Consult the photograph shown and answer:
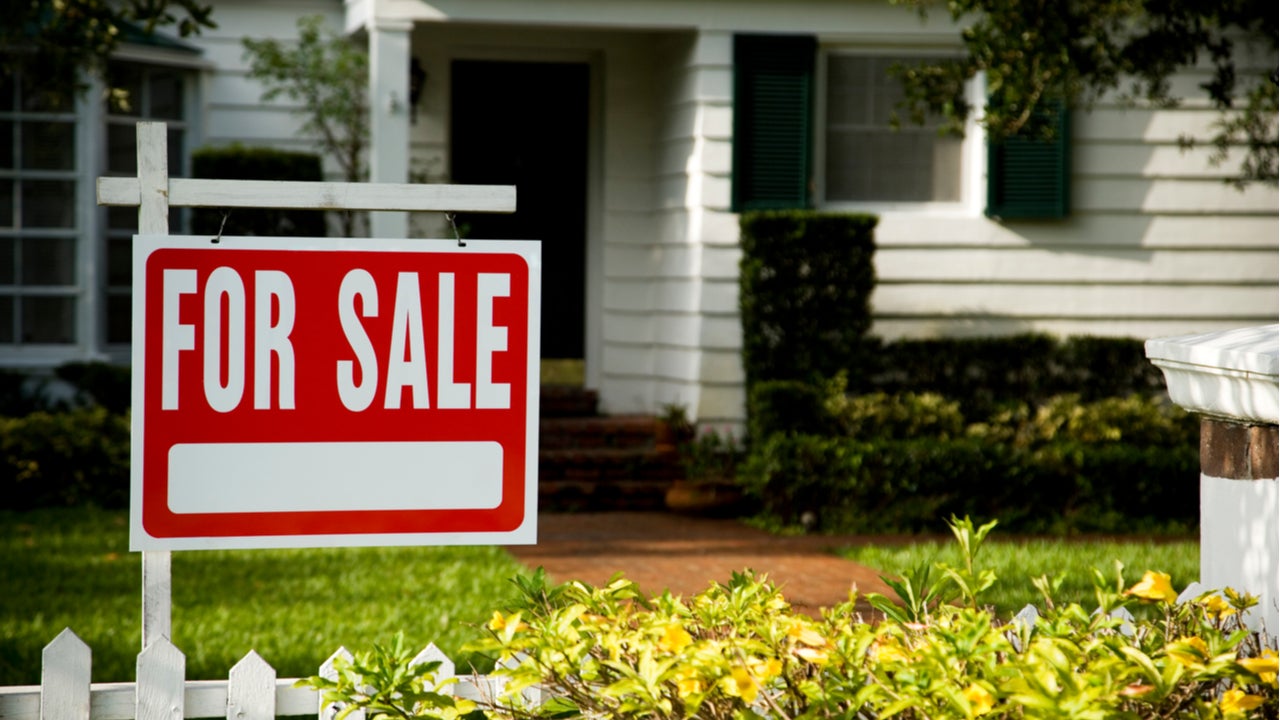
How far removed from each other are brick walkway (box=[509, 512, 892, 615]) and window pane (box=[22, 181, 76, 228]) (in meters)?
4.89

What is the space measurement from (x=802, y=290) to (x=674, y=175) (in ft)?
5.55

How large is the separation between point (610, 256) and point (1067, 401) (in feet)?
12.9

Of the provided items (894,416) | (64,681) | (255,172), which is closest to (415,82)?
(255,172)

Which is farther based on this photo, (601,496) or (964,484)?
(601,496)

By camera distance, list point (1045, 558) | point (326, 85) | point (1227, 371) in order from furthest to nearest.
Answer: point (326, 85) < point (1045, 558) < point (1227, 371)

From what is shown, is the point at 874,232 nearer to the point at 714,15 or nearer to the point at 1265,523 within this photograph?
the point at 714,15

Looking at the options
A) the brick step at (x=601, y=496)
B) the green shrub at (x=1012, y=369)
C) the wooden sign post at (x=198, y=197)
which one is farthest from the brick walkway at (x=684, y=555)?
the wooden sign post at (x=198, y=197)

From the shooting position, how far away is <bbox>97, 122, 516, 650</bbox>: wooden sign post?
3.14m

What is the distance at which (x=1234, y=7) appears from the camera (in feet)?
24.8

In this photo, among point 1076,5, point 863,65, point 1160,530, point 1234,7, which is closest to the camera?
point 1234,7

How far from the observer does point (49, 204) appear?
11875 millimetres

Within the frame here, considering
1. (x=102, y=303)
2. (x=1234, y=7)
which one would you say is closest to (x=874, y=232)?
(x=1234, y=7)

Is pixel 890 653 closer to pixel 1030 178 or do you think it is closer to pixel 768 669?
pixel 768 669

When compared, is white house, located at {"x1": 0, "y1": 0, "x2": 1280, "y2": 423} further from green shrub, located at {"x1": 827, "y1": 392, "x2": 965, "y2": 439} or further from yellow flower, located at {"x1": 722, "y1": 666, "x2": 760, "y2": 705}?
yellow flower, located at {"x1": 722, "y1": 666, "x2": 760, "y2": 705}
